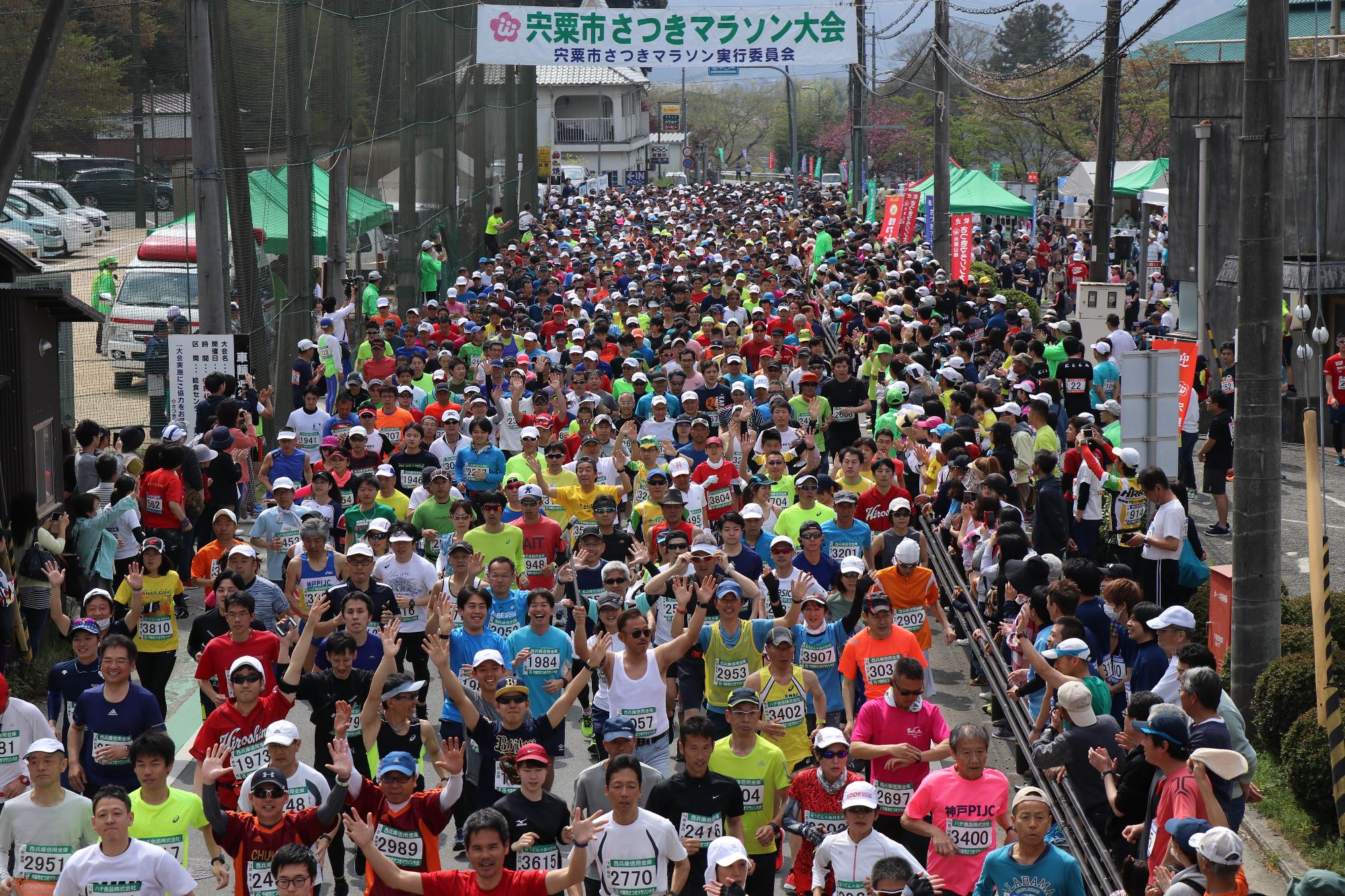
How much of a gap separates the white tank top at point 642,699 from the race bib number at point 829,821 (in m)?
1.43

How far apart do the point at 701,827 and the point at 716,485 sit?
610 cm

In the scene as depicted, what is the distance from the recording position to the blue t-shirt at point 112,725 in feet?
29.6

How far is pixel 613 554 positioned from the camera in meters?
12.6

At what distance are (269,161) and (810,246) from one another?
22517 mm

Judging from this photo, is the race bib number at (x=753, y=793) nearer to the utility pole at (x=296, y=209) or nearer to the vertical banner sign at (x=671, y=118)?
the utility pole at (x=296, y=209)

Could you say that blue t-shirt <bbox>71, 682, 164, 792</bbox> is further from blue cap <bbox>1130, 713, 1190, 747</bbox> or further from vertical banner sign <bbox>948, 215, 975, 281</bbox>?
vertical banner sign <bbox>948, 215, 975, 281</bbox>

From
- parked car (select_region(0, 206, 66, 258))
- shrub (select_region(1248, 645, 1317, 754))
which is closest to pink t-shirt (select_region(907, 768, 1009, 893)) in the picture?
shrub (select_region(1248, 645, 1317, 754))

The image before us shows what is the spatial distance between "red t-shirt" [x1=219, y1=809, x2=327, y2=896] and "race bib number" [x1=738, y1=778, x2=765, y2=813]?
6.83 feet

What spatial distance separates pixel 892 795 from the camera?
861 centimetres

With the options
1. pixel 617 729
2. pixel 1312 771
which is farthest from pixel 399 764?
pixel 1312 771

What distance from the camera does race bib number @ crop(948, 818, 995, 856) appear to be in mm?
7762

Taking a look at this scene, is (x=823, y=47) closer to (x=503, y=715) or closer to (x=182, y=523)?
Result: (x=182, y=523)

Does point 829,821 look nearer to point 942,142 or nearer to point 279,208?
point 279,208

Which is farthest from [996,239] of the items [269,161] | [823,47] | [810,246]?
[269,161]
